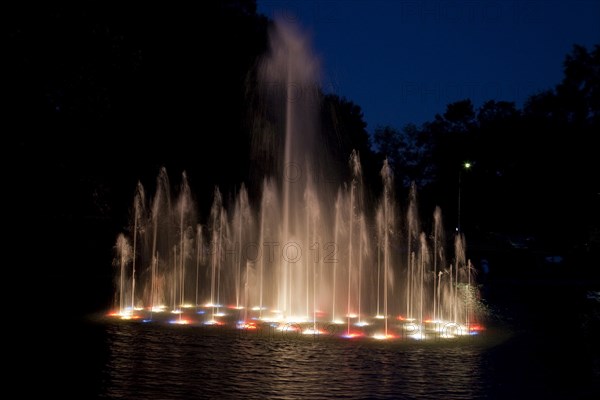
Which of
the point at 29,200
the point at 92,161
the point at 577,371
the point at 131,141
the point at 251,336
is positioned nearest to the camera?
the point at 577,371

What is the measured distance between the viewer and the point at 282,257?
70.9 ft

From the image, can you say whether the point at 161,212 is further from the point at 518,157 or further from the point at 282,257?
the point at 518,157

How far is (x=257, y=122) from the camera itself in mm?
28656

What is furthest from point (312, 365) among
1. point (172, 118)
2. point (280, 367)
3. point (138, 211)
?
point (138, 211)

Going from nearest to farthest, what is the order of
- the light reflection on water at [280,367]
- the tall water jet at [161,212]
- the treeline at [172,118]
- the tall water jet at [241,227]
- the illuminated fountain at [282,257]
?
the light reflection on water at [280,367] → the treeline at [172,118] → the illuminated fountain at [282,257] → the tall water jet at [241,227] → the tall water jet at [161,212]

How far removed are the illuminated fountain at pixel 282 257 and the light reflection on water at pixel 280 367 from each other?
1.87 metres

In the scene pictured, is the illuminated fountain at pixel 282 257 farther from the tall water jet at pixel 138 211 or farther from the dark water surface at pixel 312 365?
the dark water surface at pixel 312 365

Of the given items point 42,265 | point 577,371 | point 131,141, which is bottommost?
point 577,371

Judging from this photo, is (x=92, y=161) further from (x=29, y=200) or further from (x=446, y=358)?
(x=446, y=358)

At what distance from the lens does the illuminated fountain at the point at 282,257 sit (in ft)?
60.3

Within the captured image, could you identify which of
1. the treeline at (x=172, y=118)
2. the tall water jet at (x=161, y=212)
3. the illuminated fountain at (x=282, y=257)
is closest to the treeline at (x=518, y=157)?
the treeline at (x=172, y=118)

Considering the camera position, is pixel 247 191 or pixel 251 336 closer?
pixel 251 336

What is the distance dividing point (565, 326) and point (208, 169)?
15.7m

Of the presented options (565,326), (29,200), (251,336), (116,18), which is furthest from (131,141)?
(565,326)
